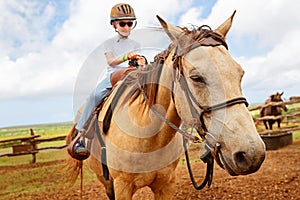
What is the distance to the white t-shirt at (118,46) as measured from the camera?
3.31 m

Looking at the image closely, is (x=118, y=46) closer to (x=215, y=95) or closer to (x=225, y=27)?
(x=225, y=27)

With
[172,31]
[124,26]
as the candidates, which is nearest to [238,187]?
[124,26]

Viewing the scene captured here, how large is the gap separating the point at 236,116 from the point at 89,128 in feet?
6.33

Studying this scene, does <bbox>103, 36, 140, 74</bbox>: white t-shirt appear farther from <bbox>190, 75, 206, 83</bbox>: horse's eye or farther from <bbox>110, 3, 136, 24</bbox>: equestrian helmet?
<bbox>190, 75, 206, 83</bbox>: horse's eye

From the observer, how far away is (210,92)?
1.91 metres

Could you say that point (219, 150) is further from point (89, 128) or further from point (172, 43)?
point (89, 128)

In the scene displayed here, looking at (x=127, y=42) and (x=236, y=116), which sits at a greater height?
(x=127, y=42)

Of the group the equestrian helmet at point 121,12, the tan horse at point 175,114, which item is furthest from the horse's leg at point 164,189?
the equestrian helmet at point 121,12

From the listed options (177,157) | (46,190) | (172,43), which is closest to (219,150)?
(172,43)

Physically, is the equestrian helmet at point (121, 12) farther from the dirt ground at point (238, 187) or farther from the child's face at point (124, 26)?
the dirt ground at point (238, 187)

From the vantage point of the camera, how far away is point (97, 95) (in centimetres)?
340

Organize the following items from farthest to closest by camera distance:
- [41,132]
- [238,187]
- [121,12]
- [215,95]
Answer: [41,132] < [238,187] < [121,12] < [215,95]

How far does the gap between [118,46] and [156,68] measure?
1004mm

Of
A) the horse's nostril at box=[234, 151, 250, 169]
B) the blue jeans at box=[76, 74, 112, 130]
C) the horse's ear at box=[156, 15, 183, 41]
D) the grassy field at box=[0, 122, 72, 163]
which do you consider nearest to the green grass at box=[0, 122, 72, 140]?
the grassy field at box=[0, 122, 72, 163]
